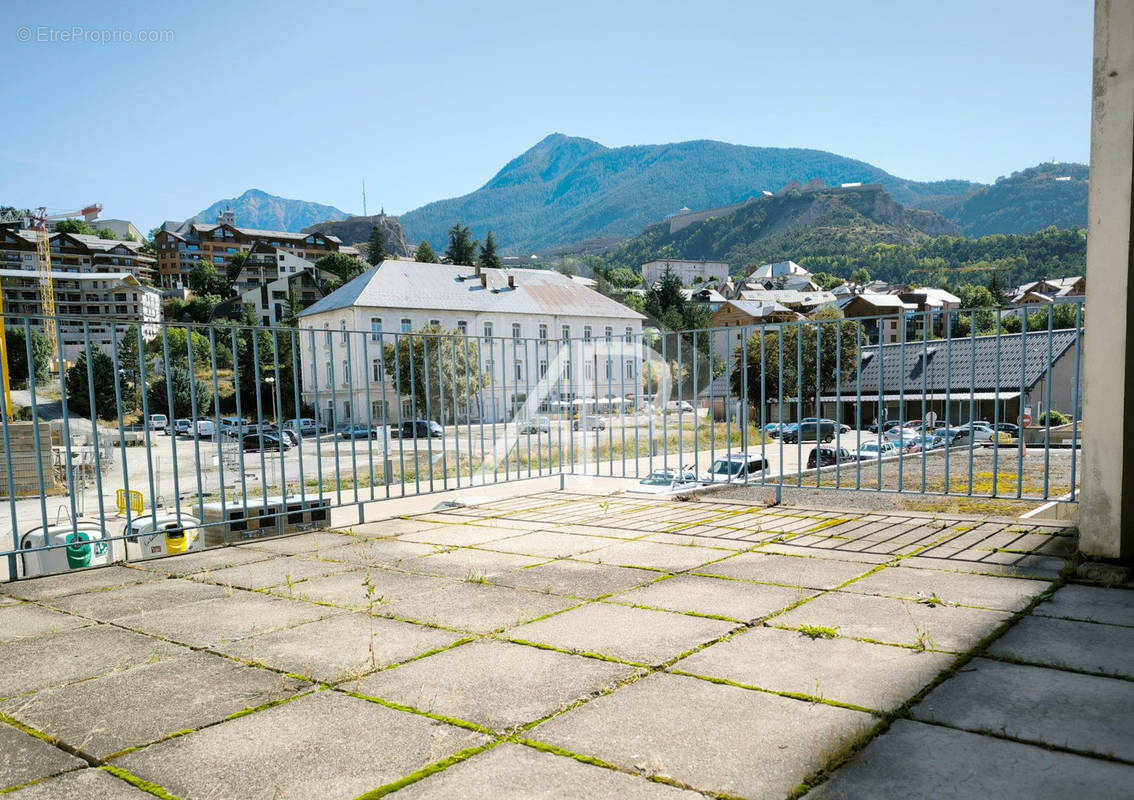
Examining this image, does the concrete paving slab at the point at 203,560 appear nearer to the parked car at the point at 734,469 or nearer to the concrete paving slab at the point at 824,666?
the concrete paving slab at the point at 824,666

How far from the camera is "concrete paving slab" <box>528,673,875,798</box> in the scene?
1847mm

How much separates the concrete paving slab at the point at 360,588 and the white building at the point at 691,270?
17265 cm

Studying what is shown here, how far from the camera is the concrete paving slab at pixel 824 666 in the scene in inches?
91.8

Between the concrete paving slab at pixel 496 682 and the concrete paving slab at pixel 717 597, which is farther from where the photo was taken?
the concrete paving slab at pixel 717 597

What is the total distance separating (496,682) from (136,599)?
2268mm

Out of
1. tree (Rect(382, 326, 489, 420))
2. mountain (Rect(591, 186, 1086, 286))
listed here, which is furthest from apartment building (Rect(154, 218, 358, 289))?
tree (Rect(382, 326, 489, 420))

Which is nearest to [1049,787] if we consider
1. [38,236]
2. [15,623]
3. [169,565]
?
[15,623]

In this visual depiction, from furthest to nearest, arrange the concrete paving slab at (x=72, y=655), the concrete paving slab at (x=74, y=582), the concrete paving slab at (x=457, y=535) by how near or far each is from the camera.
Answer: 1. the concrete paving slab at (x=457, y=535)
2. the concrete paving slab at (x=74, y=582)
3. the concrete paving slab at (x=72, y=655)

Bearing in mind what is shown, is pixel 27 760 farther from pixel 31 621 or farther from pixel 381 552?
pixel 381 552

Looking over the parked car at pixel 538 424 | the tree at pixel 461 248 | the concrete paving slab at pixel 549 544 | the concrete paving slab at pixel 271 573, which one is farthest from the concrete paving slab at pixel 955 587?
the tree at pixel 461 248

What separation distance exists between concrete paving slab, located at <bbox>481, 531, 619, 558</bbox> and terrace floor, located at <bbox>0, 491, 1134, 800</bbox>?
0.66 ft

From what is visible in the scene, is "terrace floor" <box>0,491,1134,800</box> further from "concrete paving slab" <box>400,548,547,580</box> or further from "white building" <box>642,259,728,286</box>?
"white building" <box>642,259,728,286</box>

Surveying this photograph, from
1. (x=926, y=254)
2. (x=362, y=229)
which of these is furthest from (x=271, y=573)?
(x=362, y=229)

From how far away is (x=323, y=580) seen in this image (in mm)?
4055
